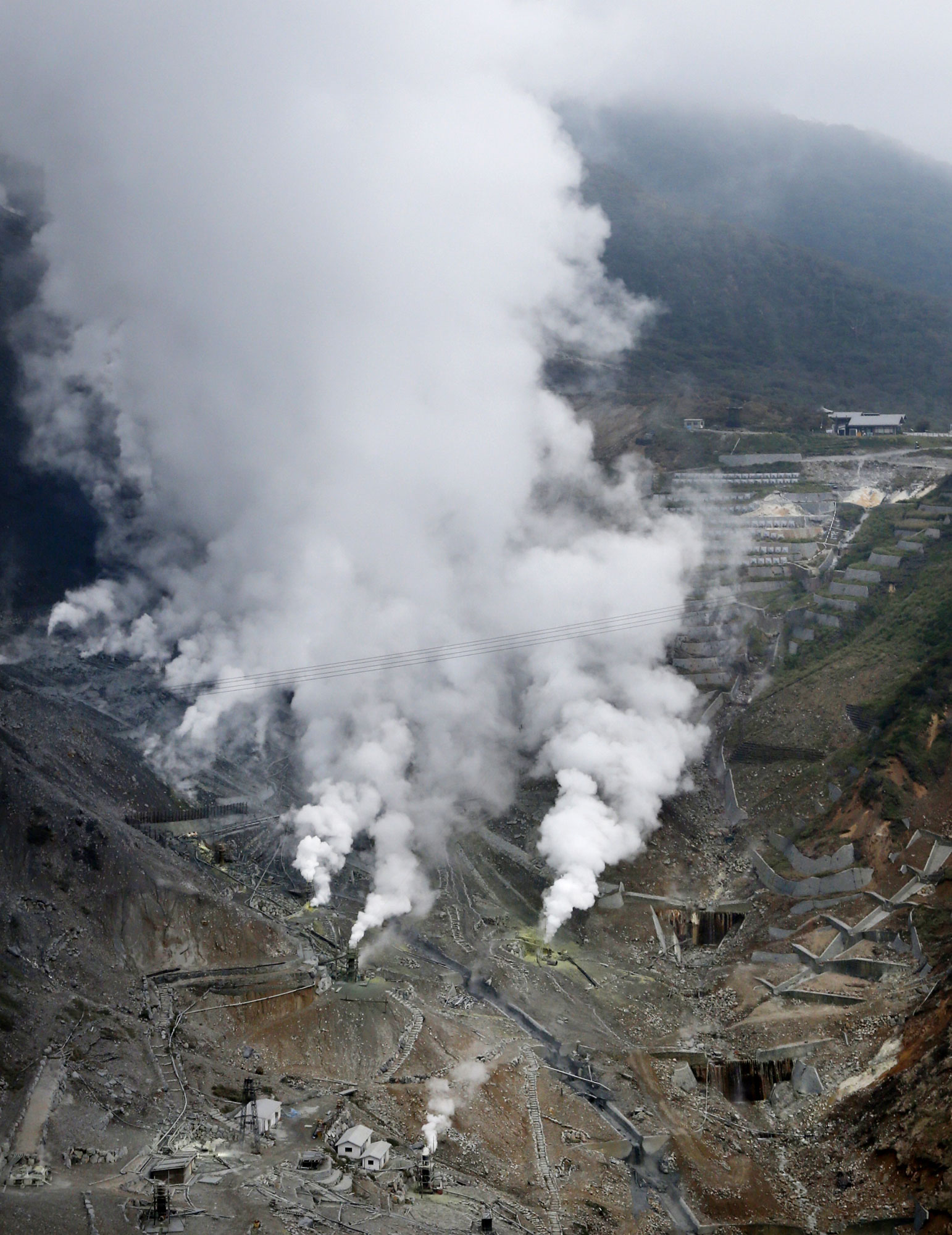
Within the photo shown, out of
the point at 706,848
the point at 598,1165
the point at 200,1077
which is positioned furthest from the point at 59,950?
the point at 706,848

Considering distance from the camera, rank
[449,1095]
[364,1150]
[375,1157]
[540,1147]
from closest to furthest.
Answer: [375,1157] < [364,1150] < [540,1147] < [449,1095]

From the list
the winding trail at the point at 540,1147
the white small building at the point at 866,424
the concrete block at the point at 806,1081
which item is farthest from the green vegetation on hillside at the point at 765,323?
the winding trail at the point at 540,1147

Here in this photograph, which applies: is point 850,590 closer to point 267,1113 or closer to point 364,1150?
point 364,1150

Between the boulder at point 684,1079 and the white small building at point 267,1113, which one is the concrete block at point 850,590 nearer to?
the boulder at point 684,1079

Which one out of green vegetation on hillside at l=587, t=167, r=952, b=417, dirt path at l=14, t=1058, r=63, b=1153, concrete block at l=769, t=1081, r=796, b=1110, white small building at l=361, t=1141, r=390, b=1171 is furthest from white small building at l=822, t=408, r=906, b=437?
dirt path at l=14, t=1058, r=63, b=1153

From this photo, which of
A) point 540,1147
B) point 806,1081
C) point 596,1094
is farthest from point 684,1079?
point 540,1147

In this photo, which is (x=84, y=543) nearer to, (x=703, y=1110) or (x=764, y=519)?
(x=764, y=519)

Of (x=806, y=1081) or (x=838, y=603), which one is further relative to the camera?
(x=838, y=603)
